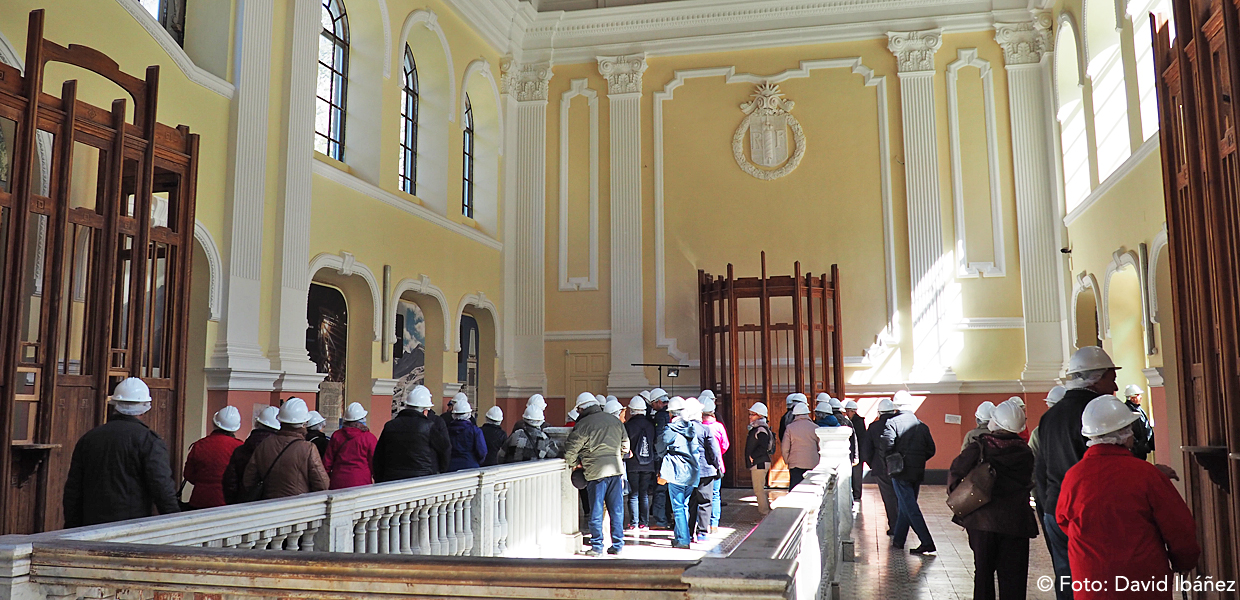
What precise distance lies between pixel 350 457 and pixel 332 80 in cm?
779

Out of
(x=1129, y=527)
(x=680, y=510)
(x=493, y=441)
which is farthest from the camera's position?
(x=493, y=441)

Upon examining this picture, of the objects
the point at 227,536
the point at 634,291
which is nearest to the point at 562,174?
the point at 634,291

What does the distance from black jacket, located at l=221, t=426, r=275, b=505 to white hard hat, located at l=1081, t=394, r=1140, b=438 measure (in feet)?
16.4

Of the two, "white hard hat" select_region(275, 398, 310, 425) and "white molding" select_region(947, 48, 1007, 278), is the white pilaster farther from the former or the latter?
"white molding" select_region(947, 48, 1007, 278)

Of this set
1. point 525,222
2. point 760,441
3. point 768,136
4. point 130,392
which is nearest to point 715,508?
point 760,441

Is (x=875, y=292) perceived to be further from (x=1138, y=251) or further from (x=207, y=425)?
(x=207, y=425)

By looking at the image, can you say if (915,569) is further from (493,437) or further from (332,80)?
(332,80)

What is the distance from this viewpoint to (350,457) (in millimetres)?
7363

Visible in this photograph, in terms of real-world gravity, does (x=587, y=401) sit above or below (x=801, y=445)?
above

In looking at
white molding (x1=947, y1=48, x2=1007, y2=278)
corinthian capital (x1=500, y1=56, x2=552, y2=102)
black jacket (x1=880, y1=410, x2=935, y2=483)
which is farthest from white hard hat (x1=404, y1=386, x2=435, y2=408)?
white molding (x1=947, y1=48, x2=1007, y2=278)

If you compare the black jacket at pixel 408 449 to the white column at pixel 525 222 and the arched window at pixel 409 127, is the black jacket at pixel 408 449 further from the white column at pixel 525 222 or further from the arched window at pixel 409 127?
the white column at pixel 525 222

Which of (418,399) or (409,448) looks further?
(418,399)

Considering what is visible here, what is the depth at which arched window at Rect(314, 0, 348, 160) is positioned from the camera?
43.2 feet

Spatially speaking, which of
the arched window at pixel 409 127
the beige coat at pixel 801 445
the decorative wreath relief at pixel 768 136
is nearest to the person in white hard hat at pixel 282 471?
the beige coat at pixel 801 445
